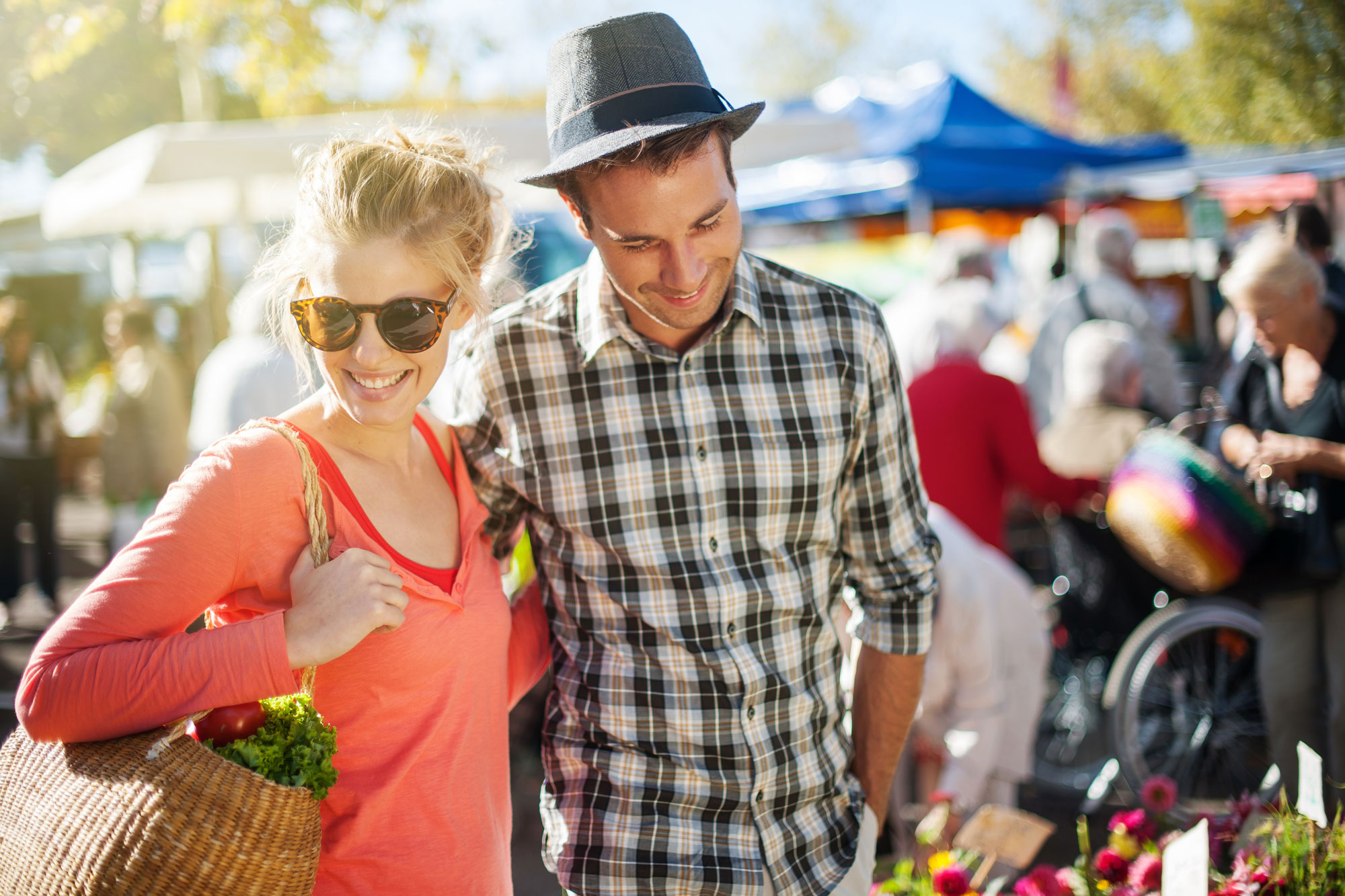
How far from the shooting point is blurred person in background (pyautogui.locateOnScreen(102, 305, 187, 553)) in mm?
6516

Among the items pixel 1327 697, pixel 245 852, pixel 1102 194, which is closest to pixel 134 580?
pixel 245 852

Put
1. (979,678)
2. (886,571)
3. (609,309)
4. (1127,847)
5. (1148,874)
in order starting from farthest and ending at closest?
(979,678)
(1127,847)
(1148,874)
(886,571)
(609,309)

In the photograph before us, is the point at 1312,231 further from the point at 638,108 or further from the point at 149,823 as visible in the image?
the point at 149,823

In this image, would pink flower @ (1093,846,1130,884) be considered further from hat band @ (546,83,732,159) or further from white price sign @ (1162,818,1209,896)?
hat band @ (546,83,732,159)

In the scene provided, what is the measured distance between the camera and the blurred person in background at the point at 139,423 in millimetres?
6516

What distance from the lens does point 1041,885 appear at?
1954 mm

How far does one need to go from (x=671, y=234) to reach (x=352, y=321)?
19.7 inches

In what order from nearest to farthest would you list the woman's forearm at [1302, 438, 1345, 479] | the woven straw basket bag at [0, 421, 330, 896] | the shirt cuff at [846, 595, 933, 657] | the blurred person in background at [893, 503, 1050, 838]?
the woven straw basket bag at [0, 421, 330, 896], the shirt cuff at [846, 595, 933, 657], the woman's forearm at [1302, 438, 1345, 479], the blurred person in background at [893, 503, 1050, 838]

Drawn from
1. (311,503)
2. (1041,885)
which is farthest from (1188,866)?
(311,503)

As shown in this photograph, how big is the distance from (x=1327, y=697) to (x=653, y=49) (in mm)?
2974

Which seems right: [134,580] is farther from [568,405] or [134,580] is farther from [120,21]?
[120,21]

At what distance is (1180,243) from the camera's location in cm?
899

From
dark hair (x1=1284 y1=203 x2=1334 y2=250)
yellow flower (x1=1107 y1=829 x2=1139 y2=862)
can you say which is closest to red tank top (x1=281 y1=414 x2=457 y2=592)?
yellow flower (x1=1107 y1=829 x2=1139 y2=862)

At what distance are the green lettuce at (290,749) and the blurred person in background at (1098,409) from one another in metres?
3.41
